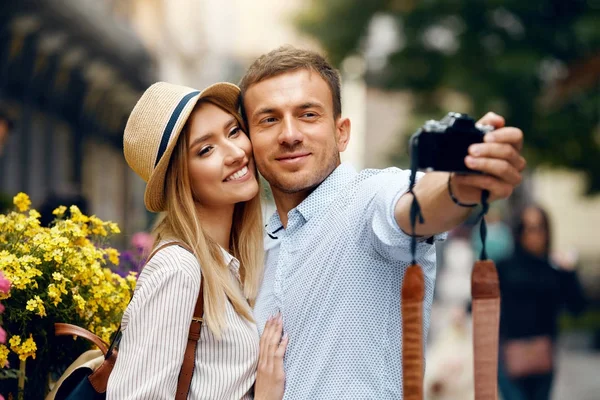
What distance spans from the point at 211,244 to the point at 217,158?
295 mm

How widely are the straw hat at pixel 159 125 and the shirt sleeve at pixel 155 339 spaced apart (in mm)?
439

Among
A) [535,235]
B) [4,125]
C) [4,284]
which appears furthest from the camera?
[535,235]

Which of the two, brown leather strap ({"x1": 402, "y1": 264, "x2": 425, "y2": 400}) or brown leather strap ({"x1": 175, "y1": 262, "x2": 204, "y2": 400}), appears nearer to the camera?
brown leather strap ({"x1": 402, "y1": 264, "x2": 425, "y2": 400})

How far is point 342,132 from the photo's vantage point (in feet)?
10.5

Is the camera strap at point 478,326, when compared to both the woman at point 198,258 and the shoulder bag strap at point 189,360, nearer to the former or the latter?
the woman at point 198,258

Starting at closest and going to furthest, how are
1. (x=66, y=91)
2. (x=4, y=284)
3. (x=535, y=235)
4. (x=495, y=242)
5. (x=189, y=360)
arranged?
(x=4, y=284), (x=189, y=360), (x=535, y=235), (x=495, y=242), (x=66, y=91)

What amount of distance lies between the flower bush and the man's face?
688 mm

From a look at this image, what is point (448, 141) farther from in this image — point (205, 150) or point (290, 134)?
point (205, 150)

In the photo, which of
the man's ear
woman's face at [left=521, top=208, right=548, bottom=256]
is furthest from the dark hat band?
woman's face at [left=521, top=208, right=548, bottom=256]

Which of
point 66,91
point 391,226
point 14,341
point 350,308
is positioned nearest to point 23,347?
point 14,341

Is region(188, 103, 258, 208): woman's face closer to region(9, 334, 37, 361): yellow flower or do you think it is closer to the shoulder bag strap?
the shoulder bag strap

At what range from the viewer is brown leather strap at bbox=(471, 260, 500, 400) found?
6.52 ft

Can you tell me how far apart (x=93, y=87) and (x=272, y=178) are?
476 inches

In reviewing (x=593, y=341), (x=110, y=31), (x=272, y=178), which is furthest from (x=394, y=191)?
(x=593, y=341)
